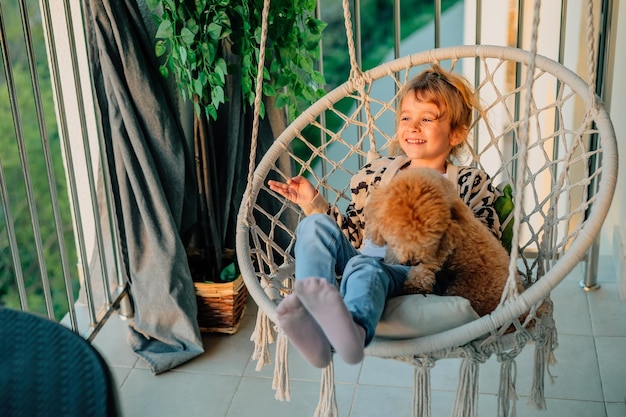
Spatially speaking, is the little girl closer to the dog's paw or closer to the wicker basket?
the dog's paw

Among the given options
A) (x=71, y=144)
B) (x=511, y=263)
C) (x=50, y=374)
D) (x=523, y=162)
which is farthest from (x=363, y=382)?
(x=50, y=374)

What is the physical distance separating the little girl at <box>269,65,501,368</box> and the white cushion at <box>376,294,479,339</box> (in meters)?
0.04

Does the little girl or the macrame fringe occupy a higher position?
the little girl

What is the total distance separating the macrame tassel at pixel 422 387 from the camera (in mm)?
1522

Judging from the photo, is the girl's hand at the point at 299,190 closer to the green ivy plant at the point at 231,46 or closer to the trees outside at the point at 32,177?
the green ivy plant at the point at 231,46

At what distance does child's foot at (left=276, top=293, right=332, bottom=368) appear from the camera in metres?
1.33

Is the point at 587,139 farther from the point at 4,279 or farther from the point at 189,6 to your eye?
the point at 4,279

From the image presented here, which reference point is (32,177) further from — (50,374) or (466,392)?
(50,374)

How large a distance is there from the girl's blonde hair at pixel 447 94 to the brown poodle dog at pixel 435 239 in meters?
0.43

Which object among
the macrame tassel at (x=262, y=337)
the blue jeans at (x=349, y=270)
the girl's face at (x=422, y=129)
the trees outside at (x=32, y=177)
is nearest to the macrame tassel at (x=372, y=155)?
the girl's face at (x=422, y=129)

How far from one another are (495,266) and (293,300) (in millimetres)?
506

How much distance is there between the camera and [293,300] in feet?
4.38

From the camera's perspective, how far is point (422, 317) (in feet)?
4.89

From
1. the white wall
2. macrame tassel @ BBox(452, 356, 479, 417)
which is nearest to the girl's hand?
macrame tassel @ BBox(452, 356, 479, 417)
